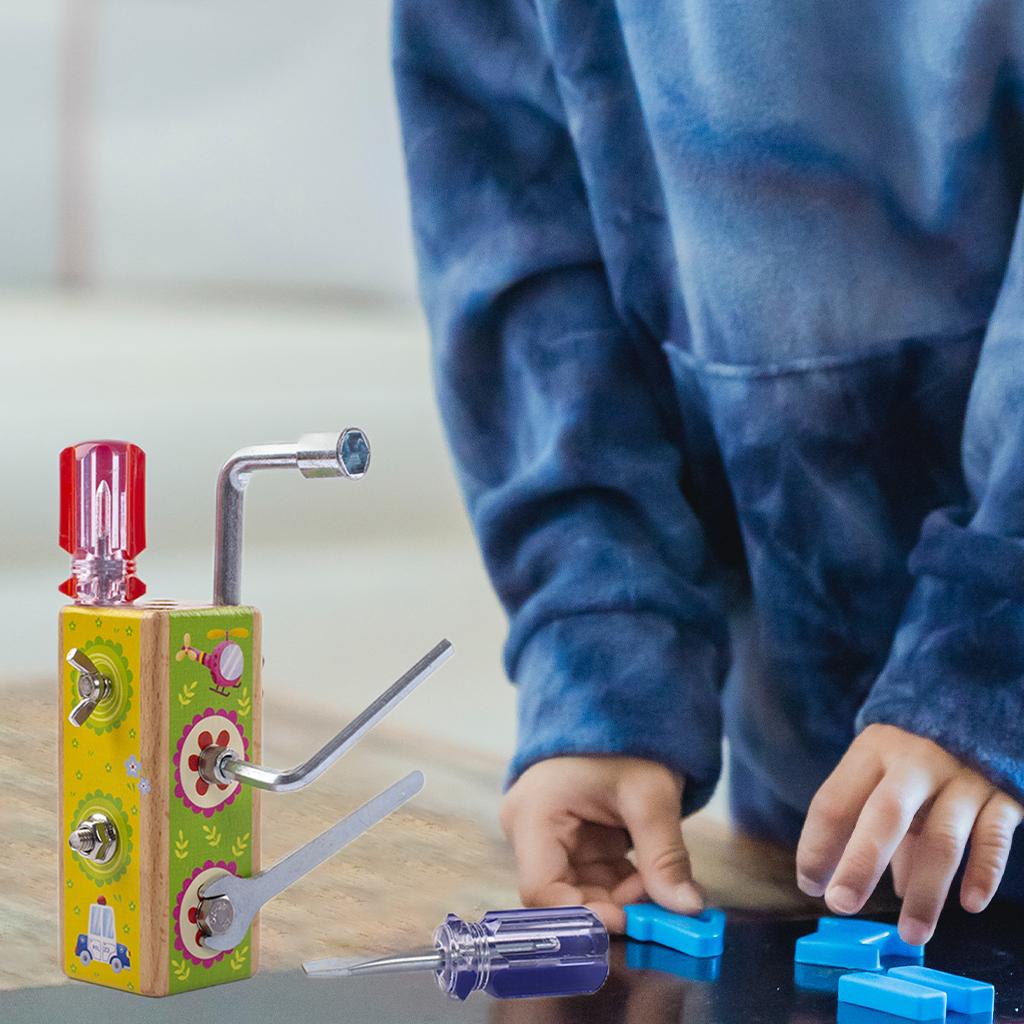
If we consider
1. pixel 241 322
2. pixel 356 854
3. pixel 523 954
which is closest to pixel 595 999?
pixel 523 954

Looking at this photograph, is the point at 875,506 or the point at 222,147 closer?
the point at 875,506

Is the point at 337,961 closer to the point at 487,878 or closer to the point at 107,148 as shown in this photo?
the point at 487,878

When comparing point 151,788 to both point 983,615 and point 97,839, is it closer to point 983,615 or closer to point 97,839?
point 97,839

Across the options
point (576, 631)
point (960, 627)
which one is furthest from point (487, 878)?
point (960, 627)

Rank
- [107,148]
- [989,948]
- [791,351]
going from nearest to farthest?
[989,948] → [791,351] → [107,148]

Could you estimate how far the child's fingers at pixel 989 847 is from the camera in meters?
0.61

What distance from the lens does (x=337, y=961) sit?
49 cm

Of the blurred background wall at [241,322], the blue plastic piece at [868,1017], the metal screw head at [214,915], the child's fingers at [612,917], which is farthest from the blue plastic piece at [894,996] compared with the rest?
the blurred background wall at [241,322]

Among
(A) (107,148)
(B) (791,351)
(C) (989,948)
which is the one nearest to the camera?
(C) (989,948)

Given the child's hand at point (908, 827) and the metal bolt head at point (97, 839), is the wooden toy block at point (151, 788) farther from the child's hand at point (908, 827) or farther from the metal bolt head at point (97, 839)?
the child's hand at point (908, 827)

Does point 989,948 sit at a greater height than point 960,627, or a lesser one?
lesser

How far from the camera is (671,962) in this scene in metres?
0.59

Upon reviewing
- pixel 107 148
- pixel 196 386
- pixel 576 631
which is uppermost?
pixel 107 148

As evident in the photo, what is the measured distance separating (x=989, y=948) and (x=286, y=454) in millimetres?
355
